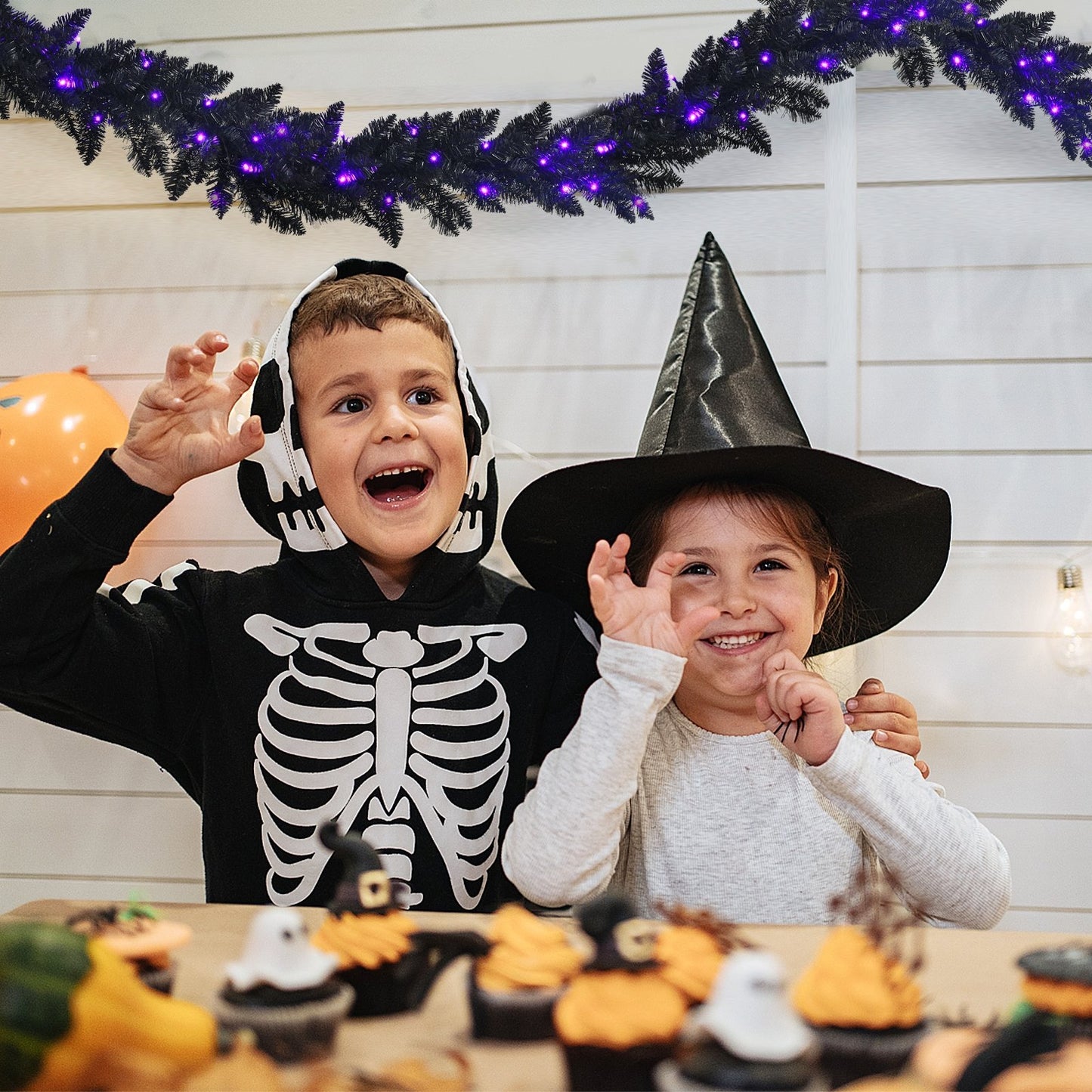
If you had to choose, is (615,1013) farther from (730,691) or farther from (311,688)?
(311,688)

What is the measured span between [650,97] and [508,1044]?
1337 mm

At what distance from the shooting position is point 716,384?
1278 millimetres

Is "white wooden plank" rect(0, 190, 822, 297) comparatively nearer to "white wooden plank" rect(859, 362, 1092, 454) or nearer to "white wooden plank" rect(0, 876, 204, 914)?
"white wooden plank" rect(859, 362, 1092, 454)

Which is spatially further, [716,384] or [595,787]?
[716,384]

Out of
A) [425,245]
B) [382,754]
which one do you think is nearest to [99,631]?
[382,754]

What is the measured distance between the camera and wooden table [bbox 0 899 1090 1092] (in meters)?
0.60

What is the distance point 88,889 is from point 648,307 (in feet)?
4.21

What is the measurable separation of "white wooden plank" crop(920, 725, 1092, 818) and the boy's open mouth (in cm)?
88

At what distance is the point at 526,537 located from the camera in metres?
1.36

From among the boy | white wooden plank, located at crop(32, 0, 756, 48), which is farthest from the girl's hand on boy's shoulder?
white wooden plank, located at crop(32, 0, 756, 48)

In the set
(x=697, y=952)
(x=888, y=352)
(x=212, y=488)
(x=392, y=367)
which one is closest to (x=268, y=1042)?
(x=697, y=952)

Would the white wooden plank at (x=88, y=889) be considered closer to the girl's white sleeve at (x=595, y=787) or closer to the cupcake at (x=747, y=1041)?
the girl's white sleeve at (x=595, y=787)

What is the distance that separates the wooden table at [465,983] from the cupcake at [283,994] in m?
0.01

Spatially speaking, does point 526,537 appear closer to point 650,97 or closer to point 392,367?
point 392,367
